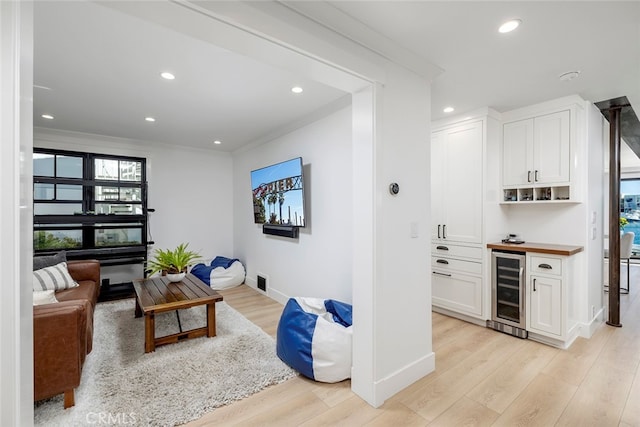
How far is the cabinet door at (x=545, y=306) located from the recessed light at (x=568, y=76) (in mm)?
1797

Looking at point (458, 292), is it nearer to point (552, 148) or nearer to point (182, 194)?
point (552, 148)

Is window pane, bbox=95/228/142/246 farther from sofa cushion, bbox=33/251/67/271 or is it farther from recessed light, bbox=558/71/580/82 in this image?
recessed light, bbox=558/71/580/82

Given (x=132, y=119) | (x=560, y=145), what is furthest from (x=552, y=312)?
(x=132, y=119)

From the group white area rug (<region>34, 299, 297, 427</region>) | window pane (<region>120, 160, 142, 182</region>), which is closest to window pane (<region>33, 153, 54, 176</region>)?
window pane (<region>120, 160, 142, 182</region>)

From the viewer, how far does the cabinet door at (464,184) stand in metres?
3.17

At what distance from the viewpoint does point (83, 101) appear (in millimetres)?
2936

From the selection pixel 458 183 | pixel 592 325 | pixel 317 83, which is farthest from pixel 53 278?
pixel 592 325

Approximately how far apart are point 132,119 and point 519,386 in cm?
472

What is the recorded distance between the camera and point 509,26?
67.8 inches

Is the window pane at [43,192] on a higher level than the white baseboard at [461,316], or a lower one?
higher

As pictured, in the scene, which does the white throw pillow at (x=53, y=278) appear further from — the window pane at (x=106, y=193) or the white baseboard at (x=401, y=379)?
the white baseboard at (x=401, y=379)

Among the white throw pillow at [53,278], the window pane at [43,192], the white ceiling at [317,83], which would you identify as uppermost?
the white ceiling at [317,83]

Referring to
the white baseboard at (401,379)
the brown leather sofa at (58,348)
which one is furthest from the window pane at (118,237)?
the white baseboard at (401,379)

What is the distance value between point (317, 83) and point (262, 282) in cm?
310
